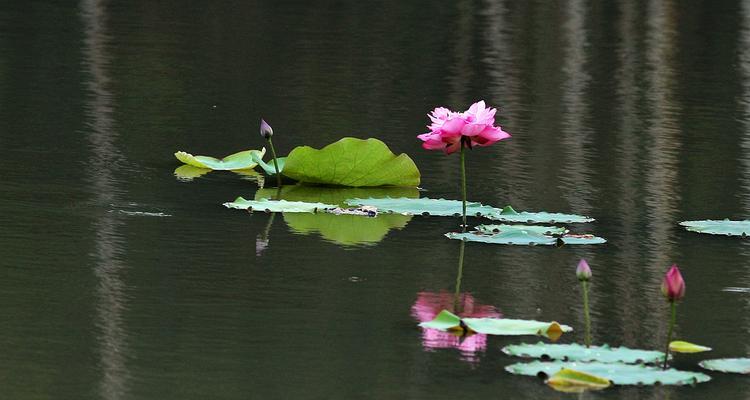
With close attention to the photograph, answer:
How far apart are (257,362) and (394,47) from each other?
790 cm

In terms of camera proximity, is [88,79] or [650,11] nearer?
[88,79]

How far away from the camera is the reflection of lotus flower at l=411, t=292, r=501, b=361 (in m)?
3.51

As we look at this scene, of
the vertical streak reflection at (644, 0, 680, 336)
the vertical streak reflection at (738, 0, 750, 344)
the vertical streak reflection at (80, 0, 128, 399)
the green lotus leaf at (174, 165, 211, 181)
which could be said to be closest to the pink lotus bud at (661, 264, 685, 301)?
the vertical streak reflection at (644, 0, 680, 336)

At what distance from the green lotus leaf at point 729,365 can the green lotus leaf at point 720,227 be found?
1.59 m

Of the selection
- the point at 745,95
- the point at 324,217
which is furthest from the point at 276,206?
the point at 745,95

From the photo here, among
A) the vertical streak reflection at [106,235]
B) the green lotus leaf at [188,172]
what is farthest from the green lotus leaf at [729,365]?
the green lotus leaf at [188,172]

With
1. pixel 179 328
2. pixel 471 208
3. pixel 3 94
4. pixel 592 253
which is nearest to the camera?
pixel 179 328

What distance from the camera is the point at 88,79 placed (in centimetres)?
855

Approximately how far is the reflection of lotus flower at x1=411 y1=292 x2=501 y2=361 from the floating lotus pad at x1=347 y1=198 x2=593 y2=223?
3.15ft

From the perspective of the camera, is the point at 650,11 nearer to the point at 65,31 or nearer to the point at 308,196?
the point at 65,31

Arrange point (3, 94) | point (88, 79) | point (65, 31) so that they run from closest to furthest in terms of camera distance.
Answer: point (3, 94) → point (88, 79) → point (65, 31)

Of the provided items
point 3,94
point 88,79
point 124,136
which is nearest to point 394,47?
point 88,79

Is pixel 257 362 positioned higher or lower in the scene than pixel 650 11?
higher

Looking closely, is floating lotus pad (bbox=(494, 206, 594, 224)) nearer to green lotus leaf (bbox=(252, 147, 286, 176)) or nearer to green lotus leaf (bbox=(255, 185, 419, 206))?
green lotus leaf (bbox=(255, 185, 419, 206))
